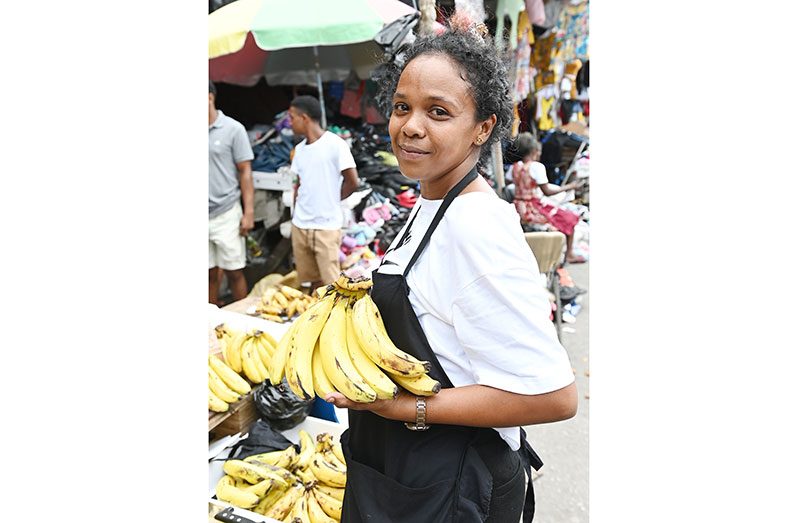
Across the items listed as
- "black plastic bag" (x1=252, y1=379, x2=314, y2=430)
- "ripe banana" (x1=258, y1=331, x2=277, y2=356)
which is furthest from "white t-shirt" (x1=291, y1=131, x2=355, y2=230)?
"black plastic bag" (x1=252, y1=379, x2=314, y2=430)

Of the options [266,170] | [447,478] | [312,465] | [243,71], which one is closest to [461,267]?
[447,478]

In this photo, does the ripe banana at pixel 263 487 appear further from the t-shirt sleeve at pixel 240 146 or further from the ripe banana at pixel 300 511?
the t-shirt sleeve at pixel 240 146

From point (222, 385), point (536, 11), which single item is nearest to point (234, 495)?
point (222, 385)

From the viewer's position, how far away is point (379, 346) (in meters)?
1.36

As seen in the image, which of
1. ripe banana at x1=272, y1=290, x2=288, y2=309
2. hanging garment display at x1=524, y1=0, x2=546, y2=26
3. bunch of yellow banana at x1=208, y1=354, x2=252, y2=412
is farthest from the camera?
hanging garment display at x1=524, y1=0, x2=546, y2=26

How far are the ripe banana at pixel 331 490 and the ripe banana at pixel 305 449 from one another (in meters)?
0.17

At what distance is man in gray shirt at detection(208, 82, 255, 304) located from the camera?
17.1 ft

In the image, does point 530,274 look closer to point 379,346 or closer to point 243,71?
point 379,346

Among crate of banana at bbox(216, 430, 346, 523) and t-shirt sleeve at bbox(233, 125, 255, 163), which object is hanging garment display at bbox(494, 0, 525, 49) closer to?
t-shirt sleeve at bbox(233, 125, 255, 163)

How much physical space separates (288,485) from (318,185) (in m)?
3.05

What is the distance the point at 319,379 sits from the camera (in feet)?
5.00

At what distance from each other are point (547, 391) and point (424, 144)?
657mm

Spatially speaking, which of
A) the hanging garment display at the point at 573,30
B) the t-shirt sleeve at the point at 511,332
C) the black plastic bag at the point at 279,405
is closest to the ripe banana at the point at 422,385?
the t-shirt sleeve at the point at 511,332

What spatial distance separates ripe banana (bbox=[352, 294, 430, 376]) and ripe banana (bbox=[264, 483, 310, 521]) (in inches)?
57.8
